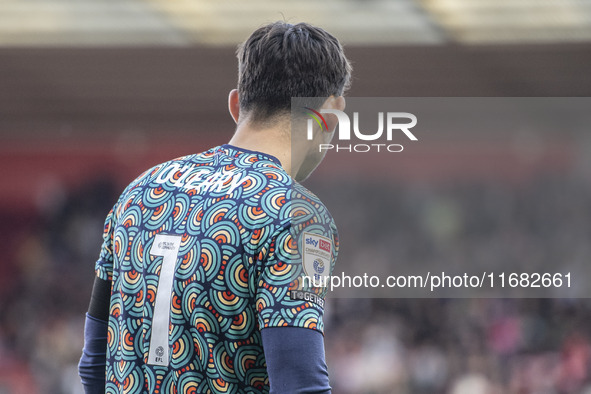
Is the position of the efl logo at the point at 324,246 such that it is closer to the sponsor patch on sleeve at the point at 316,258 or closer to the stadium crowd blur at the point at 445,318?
the sponsor patch on sleeve at the point at 316,258

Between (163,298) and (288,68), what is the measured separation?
337 mm

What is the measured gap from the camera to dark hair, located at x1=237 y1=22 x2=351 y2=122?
102cm

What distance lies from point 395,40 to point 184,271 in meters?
5.69

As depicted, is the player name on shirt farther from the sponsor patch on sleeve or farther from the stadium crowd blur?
the stadium crowd blur

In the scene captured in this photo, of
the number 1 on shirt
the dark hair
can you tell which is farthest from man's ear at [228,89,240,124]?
the number 1 on shirt

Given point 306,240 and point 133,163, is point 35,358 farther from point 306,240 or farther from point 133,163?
point 306,240

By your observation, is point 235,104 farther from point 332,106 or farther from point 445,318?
point 445,318

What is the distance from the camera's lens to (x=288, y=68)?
3.35 feet

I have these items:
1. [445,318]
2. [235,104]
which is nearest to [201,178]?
[235,104]

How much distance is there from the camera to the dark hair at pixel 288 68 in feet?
3.35

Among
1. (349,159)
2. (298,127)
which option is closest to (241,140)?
(298,127)

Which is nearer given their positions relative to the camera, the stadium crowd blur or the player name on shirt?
the player name on shirt

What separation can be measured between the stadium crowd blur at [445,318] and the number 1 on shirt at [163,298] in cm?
495

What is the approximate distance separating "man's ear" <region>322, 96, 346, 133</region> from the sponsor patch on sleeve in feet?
0.62
